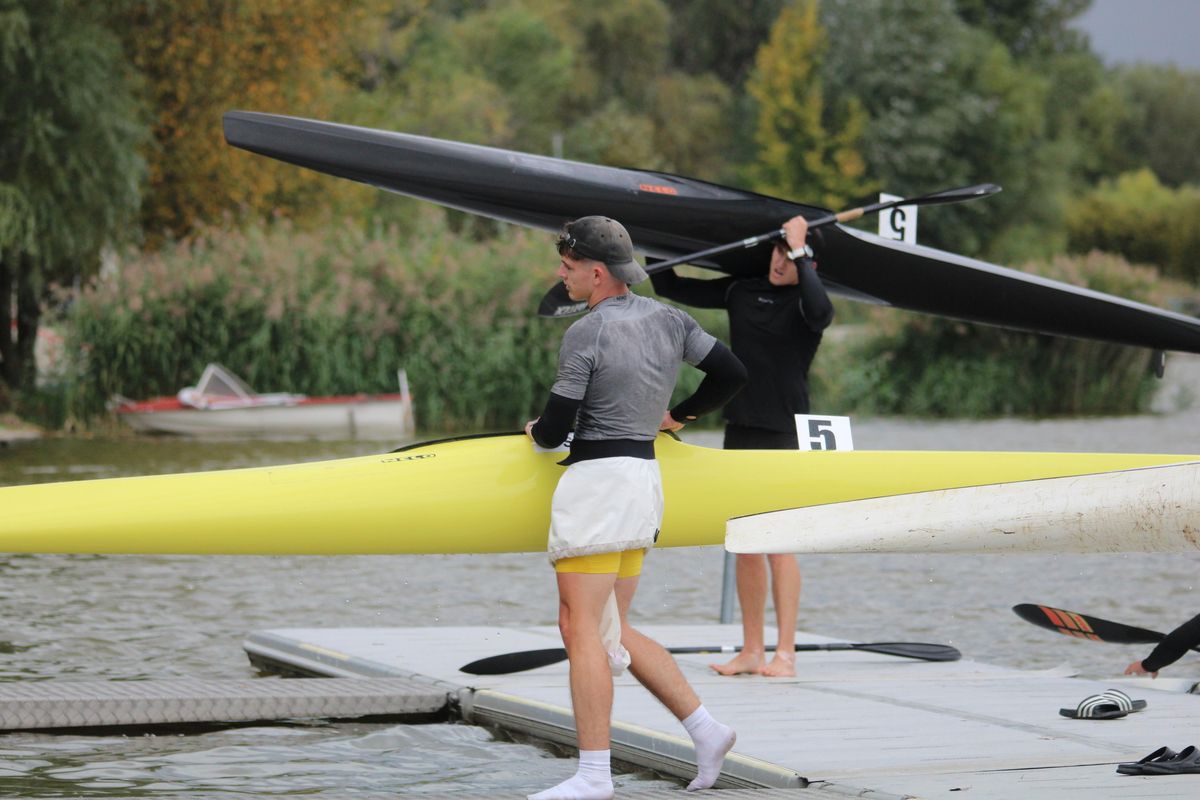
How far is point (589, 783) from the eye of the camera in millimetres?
4754

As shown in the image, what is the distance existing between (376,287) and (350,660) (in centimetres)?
1548

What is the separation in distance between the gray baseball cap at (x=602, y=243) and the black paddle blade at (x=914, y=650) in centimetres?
301

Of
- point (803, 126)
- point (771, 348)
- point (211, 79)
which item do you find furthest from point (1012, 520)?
point (803, 126)

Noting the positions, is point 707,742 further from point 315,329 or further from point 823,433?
point 315,329

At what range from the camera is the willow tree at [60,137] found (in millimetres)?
19484

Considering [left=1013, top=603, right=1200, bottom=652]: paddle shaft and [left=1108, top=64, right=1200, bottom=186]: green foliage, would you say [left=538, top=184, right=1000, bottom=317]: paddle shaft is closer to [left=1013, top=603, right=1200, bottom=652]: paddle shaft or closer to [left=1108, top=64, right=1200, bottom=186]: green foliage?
[left=1013, top=603, right=1200, bottom=652]: paddle shaft

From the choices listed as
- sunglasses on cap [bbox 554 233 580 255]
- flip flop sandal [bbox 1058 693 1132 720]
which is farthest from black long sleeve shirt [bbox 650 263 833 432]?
sunglasses on cap [bbox 554 233 580 255]

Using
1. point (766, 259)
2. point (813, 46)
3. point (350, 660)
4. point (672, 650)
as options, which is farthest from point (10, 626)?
point (813, 46)

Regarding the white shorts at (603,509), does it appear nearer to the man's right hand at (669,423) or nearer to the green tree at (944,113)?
the man's right hand at (669,423)

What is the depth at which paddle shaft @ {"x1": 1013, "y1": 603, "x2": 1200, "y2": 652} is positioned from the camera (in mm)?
6883

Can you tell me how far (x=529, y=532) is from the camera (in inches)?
220

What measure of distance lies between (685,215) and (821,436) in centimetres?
159

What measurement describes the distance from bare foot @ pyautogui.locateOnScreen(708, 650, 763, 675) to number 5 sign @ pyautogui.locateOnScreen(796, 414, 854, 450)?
100 cm

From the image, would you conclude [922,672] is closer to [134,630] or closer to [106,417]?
[134,630]
